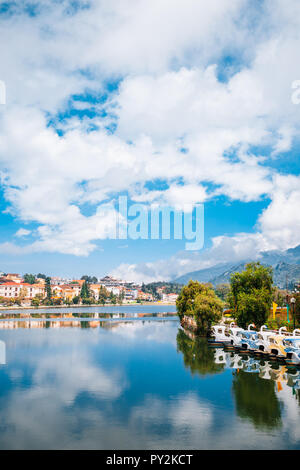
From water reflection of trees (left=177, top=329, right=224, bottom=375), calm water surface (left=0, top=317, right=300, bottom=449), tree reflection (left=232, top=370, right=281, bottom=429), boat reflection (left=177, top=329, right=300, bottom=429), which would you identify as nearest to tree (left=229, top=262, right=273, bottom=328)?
boat reflection (left=177, top=329, right=300, bottom=429)

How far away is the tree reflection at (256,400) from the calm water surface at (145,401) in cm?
5

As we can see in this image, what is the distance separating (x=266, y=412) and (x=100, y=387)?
34.4 ft

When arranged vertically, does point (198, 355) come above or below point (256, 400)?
below

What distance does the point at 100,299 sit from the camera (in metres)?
187

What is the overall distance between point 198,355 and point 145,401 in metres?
17.0

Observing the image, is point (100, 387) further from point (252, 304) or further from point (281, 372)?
point (252, 304)

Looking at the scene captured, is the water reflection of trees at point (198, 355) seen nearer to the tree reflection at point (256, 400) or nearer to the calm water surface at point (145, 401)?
the calm water surface at point (145, 401)

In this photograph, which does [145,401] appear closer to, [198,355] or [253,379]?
[253,379]

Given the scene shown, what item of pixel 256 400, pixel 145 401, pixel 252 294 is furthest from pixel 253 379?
pixel 252 294

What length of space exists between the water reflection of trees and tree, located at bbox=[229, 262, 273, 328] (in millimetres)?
5808

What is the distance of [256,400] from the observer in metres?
20.5

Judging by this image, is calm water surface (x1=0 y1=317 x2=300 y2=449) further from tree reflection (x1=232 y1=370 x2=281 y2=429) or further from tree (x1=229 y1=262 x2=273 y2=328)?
tree (x1=229 y1=262 x2=273 y2=328)

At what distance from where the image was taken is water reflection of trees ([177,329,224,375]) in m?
29.4
